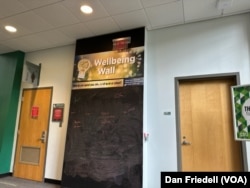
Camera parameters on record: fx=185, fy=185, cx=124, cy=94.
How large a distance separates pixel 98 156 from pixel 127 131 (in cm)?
76

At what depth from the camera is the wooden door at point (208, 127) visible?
3076 millimetres

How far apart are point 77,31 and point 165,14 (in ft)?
6.13

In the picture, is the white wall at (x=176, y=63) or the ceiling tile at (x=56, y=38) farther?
the ceiling tile at (x=56, y=38)

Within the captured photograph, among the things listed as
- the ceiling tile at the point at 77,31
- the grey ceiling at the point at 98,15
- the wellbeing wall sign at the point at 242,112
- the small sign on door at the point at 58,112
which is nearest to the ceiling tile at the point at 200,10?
the grey ceiling at the point at 98,15

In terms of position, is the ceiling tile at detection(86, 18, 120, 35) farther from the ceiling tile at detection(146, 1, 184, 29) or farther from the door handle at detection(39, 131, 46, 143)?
the door handle at detection(39, 131, 46, 143)

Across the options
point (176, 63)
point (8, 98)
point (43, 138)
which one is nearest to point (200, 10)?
point (176, 63)

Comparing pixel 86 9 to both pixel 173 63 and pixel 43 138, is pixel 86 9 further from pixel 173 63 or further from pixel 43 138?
pixel 43 138

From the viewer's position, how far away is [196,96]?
11.2 feet

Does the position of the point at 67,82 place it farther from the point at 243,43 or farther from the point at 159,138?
the point at 243,43

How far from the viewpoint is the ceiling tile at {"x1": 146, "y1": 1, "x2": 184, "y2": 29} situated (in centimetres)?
314

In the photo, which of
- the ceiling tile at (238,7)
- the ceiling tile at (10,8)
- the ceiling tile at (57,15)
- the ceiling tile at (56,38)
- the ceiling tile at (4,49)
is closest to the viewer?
the ceiling tile at (238,7)

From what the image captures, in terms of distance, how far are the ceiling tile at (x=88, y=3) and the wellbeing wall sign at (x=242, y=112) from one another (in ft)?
8.15

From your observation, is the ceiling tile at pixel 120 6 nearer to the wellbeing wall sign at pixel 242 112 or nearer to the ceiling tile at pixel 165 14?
the ceiling tile at pixel 165 14

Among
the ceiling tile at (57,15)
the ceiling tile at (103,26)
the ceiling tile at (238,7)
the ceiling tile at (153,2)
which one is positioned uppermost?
the ceiling tile at (238,7)
